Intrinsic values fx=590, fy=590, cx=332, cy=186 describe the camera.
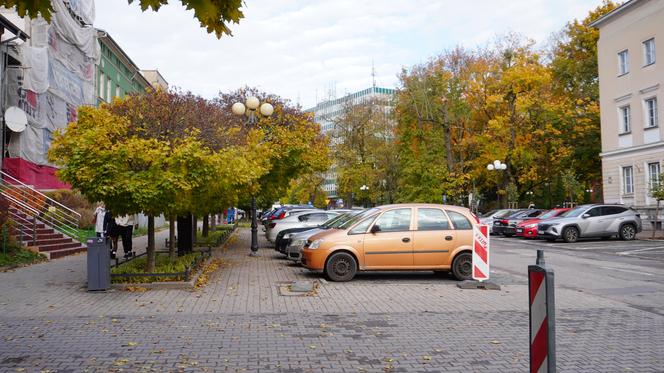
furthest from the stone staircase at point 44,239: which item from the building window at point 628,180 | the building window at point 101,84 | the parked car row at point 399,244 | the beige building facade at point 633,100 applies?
the building window at point 628,180

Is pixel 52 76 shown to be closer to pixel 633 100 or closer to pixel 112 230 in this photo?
pixel 112 230

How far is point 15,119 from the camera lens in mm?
23219

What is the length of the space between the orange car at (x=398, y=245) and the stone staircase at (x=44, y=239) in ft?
31.3

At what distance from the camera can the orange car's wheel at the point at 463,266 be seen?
12383 mm

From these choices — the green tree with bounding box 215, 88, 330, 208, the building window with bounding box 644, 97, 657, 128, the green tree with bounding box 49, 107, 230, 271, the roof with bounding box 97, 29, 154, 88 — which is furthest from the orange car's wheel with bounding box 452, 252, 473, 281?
the roof with bounding box 97, 29, 154, 88

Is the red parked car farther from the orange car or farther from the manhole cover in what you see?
the manhole cover

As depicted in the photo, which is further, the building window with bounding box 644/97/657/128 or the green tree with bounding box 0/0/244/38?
the building window with bounding box 644/97/657/128

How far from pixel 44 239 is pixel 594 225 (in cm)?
2156

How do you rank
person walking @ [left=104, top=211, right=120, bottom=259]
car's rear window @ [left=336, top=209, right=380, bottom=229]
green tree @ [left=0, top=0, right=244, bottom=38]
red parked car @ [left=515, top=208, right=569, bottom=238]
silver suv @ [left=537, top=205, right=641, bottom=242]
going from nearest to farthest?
green tree @ [left=0, top=0, right=244, bottom=38], car's rear window @ [left=336, top=209, right=380, bottom=229], person walking @ [left=104, top=211, right=120, bottom=259], silver suv @ [left=537, top=205, right=641, bottom=242], red parked car @ [left=515, top=208, right=569, bottom=238]

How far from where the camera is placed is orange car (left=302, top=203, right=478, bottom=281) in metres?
12.2

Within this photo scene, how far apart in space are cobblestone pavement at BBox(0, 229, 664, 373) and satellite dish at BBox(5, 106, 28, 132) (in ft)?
44.0

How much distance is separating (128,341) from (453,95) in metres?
40.2

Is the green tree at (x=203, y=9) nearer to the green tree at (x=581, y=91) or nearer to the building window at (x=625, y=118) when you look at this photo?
the building window at (x=625, y=118)

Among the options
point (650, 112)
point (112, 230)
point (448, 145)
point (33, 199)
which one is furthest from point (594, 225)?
point (33, 199)
